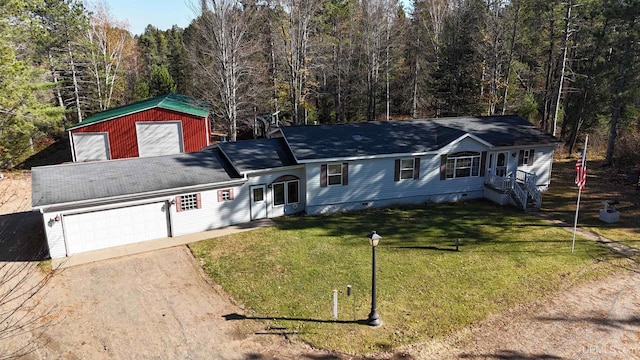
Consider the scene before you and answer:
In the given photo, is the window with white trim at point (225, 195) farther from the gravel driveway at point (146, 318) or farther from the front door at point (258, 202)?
the gravel driveway at point (146, 318)

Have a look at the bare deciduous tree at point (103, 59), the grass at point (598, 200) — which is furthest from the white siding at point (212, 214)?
the bare deciduous tree at point (103, 59)

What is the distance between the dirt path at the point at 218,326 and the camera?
10.5m

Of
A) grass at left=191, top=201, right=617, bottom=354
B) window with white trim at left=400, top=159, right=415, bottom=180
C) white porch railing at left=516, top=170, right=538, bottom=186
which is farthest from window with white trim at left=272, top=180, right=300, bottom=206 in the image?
white porch railing at left=516, top=170, right=538, bottom=186

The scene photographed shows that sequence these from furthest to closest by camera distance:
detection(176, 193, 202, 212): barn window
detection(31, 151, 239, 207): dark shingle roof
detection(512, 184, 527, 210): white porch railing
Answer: detection(512, 184, 527, 210): white porch railing → detection(176, 193, 202, 212): barn window → detection(31, 151, 239, 207): dark shingle roof

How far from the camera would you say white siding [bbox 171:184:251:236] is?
18.2 m

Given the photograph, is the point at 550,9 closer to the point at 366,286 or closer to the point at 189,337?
the point at 366,286

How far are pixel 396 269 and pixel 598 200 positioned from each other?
48.6ft

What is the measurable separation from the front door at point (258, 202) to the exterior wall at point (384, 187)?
90.5 inches

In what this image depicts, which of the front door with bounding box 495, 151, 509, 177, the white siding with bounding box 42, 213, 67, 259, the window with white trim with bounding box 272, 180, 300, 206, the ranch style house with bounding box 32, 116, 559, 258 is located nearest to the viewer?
the white siding with bounding box 42, 213, 67, 259

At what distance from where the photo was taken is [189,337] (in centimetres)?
1116

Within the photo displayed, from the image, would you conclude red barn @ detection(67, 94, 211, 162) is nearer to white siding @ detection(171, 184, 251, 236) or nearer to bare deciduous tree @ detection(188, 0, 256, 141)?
bare deciduous tree @ detection(188, 0, 256, 141)

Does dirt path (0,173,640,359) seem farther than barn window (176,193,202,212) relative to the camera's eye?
No

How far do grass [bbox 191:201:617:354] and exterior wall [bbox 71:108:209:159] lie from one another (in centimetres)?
1395

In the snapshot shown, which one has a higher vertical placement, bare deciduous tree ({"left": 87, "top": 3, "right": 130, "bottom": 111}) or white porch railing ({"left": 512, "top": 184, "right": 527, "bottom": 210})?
bare deciduous tree ({"left": 87, "top": 3, "right": 130, "bottom": 111})
